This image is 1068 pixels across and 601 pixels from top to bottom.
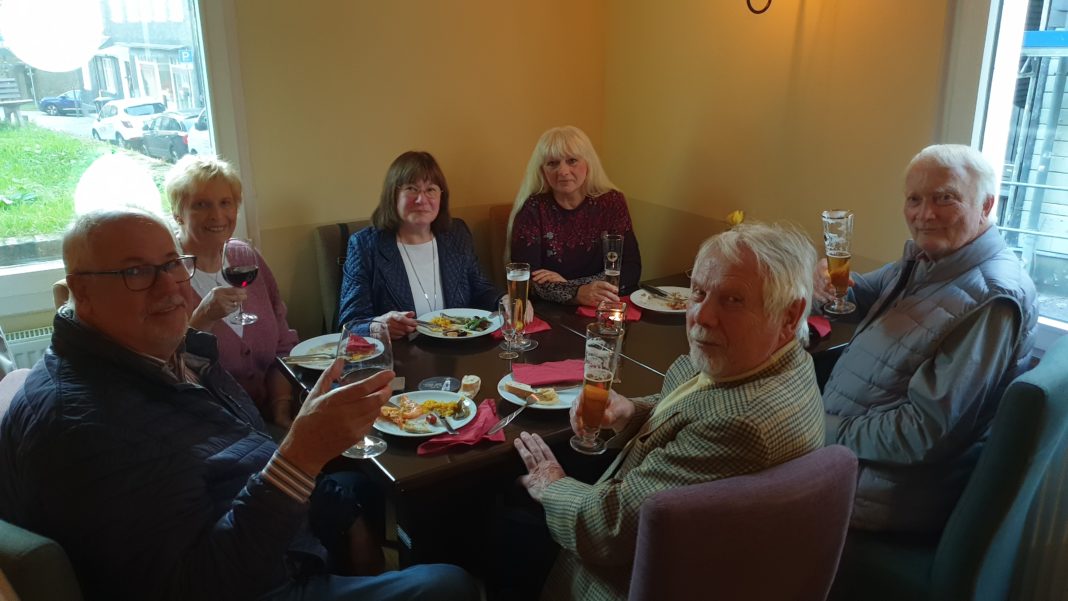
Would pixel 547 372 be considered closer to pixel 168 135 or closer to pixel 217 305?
pixel 217 305

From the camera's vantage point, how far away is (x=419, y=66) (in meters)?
3.23

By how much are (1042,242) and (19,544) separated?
2.74 metres

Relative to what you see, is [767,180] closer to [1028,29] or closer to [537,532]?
[1028,29]

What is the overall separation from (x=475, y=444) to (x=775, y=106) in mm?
2057

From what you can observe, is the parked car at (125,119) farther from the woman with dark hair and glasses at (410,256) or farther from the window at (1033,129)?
the window at (1033,129)

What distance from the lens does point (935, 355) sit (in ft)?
5.64

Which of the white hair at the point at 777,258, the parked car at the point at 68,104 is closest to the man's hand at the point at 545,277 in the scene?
the white hair at the point at 777,258

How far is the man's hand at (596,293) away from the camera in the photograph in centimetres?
247

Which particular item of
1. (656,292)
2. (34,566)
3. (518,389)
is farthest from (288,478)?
(656,292)

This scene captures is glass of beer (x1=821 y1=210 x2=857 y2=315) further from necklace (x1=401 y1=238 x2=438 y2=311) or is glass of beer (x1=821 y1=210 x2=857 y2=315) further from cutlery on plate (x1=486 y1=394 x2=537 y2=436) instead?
necklace (x1=401 y1=238 x2=438 y2=311)

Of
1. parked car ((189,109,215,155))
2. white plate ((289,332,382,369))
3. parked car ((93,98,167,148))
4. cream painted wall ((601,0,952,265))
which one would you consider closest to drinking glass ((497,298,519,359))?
white plate ((289,332,382,369))

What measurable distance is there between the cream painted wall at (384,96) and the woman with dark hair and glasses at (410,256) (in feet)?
1.63

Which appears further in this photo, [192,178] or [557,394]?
[192,178]

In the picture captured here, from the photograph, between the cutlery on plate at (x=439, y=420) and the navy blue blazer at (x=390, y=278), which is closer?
the cutlery on plate at (x=439, y=420)
